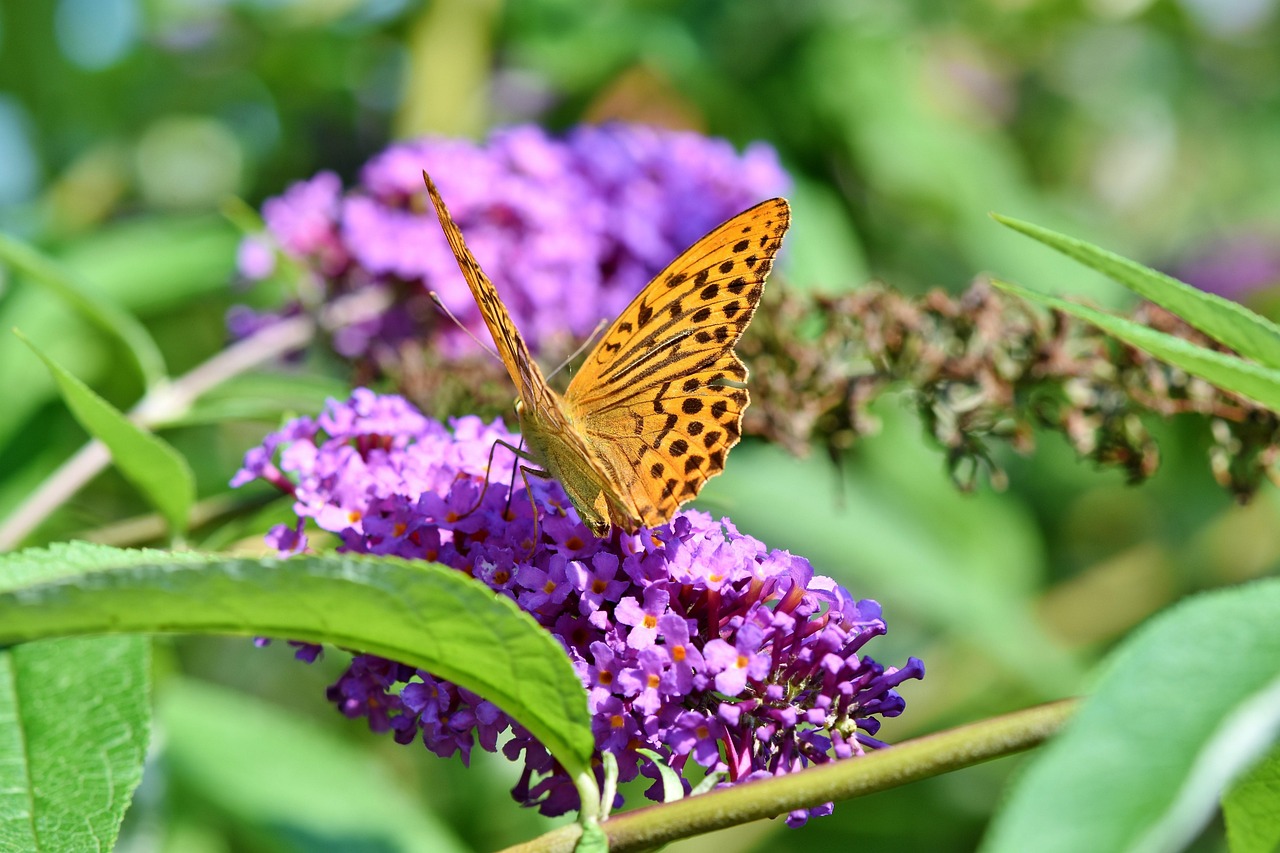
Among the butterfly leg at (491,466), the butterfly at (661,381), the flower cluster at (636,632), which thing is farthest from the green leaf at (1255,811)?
the butterfly leg at (491,466)

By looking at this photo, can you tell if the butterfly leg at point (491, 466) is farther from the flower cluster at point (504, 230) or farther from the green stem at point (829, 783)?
the flower cluster at point (504, 230)

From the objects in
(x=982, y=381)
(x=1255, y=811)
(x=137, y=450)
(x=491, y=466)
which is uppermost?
(x=137, y=450)

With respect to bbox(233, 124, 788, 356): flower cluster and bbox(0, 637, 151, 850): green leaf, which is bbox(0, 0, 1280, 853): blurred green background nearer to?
bbox(233, 124, 788, 356): flower cluster

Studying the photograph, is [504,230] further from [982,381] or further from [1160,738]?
[1160,738]

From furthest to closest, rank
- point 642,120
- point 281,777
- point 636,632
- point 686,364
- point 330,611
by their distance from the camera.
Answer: point 642,120, point 281,777, point 686,364, point 636,632, point 330,611

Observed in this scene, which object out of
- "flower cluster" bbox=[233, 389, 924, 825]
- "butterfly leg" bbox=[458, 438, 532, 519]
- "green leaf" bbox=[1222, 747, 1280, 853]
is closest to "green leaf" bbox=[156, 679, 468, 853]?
"flower cluster" bbox=[233, 389, 924, 825]

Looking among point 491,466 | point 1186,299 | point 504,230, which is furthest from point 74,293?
point 1186,299

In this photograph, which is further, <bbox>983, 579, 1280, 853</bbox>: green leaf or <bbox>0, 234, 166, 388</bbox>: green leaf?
<bbox>0, 234, 166, 388</bbox>: green leaf
